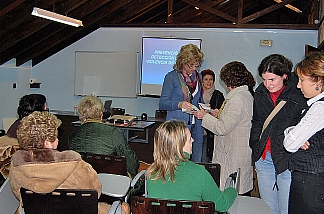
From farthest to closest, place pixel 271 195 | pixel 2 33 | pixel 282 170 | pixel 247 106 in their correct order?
pixel 2 33
pixel 247 106
pixel 271 195
pixel 282 170

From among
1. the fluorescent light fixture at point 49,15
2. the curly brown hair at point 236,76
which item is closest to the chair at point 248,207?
the curly brown hair at point 236,76

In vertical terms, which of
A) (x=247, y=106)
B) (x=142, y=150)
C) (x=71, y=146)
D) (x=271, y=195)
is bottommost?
(x=142, y=150)

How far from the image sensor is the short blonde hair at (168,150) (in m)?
1.94

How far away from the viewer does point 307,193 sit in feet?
6.31

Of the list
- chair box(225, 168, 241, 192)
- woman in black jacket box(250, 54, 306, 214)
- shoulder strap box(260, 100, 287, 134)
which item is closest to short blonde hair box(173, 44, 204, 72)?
Result: woman in black jacket box(250, 54, 306, 214)

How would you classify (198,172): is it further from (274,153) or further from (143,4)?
(143,4)

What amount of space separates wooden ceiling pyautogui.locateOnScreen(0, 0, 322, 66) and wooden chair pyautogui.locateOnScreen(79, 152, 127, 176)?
343 centimetres

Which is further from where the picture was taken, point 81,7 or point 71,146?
point 81,7

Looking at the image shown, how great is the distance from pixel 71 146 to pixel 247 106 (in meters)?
1.40

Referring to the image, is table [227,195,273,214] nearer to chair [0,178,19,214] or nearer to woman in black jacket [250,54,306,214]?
woman in black jacket [250,54,306,214]

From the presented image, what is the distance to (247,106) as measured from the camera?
9.18 feet

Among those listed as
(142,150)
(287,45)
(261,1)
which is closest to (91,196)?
(142,150)

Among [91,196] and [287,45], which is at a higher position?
[287,45]

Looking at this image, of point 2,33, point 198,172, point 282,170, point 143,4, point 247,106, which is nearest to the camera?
point 198,172
